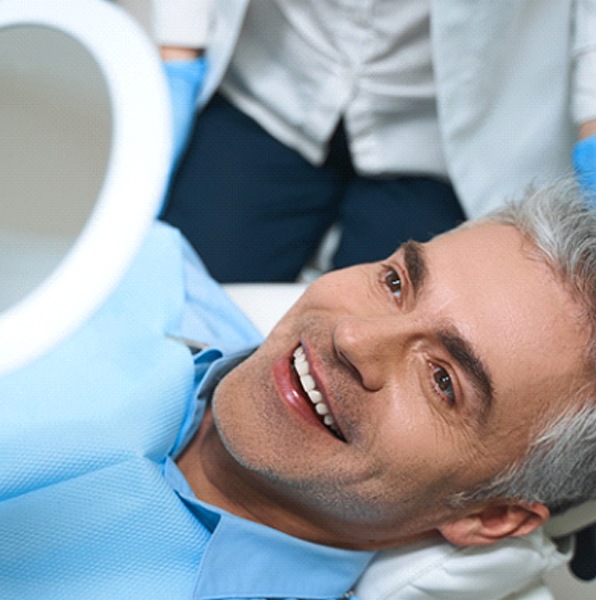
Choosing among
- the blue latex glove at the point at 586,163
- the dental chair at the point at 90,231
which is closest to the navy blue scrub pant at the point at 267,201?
the dental chair at the point at 90,231

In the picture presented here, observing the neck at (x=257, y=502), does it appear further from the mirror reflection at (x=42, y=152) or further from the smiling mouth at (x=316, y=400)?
the mirror reflection at (x=42, y=152)

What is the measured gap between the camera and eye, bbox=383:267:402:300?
0.95 metres

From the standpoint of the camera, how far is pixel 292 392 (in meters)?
0.91

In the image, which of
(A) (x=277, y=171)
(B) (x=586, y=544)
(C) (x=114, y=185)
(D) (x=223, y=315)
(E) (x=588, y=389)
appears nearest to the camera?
(C) (x=114, y=185)

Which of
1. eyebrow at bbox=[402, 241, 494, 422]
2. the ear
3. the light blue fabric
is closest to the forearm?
the light blue fabric

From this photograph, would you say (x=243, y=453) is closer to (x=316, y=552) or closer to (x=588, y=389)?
(x=316, y=552)

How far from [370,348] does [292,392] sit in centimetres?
11

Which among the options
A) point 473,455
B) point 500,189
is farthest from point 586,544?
point 500,189

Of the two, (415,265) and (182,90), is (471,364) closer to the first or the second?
(415,265)

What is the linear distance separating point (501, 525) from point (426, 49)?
71cm

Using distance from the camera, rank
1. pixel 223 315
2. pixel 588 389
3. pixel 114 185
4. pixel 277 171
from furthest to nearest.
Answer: pixel 277 171 < pixel 223 315 < pixel 588 389 < pixel 114 185

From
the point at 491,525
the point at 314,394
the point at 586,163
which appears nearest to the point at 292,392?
the point at 314,394

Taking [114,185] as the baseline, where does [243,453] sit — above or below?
below

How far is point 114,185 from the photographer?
64 centimetres
